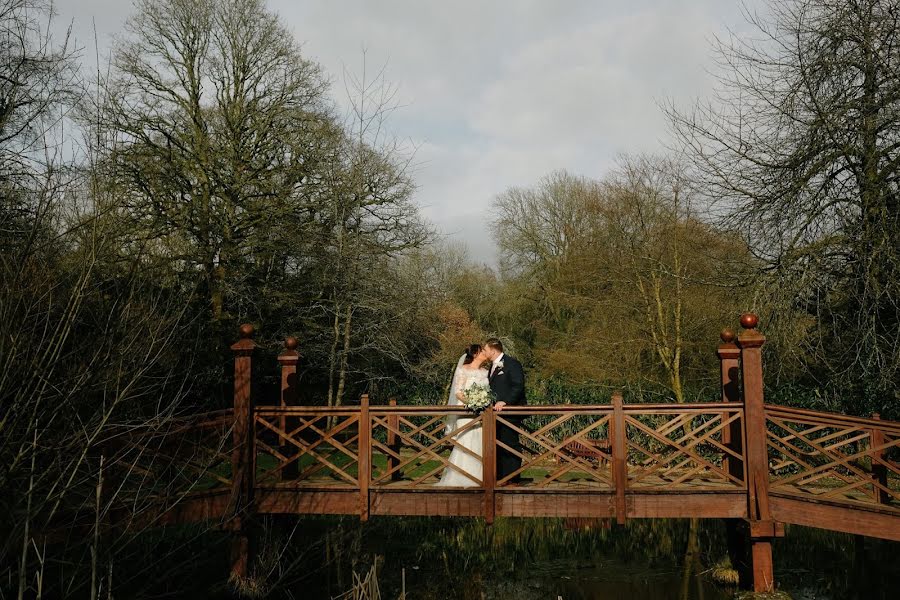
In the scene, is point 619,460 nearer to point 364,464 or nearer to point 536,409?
point 536,409

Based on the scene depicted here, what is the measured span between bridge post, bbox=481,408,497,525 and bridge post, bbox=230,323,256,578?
2.72 metres

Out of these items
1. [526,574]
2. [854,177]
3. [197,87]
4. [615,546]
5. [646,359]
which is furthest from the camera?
[646,359]

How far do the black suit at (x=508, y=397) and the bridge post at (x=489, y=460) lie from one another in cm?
56

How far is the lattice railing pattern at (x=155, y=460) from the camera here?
→ 5.39 metres

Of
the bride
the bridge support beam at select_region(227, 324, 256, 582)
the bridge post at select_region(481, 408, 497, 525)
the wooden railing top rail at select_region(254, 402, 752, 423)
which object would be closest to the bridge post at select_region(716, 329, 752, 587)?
the wooden railing top rail at select_region(254, 402, 752, 423)

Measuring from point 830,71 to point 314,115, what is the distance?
1167 cm

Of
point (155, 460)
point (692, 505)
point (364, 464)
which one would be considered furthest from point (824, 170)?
point (155, 460)

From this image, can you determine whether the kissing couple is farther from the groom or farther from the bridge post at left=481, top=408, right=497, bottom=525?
the bridge post at left=481, top=408, right=497, bottom=525

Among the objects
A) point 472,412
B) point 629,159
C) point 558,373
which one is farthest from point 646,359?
point 472,412

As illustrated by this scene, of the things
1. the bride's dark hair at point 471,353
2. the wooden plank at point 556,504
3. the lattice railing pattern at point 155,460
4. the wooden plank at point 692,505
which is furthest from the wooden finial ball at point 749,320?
the lattice railing pattern at point 155,460

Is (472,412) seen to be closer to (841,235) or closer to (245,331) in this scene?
(245,331)

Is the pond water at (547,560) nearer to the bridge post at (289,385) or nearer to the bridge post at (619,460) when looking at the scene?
the bridge post at (289,385)

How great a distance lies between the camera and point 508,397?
8.55m

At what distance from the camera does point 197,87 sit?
16891 millimetres
